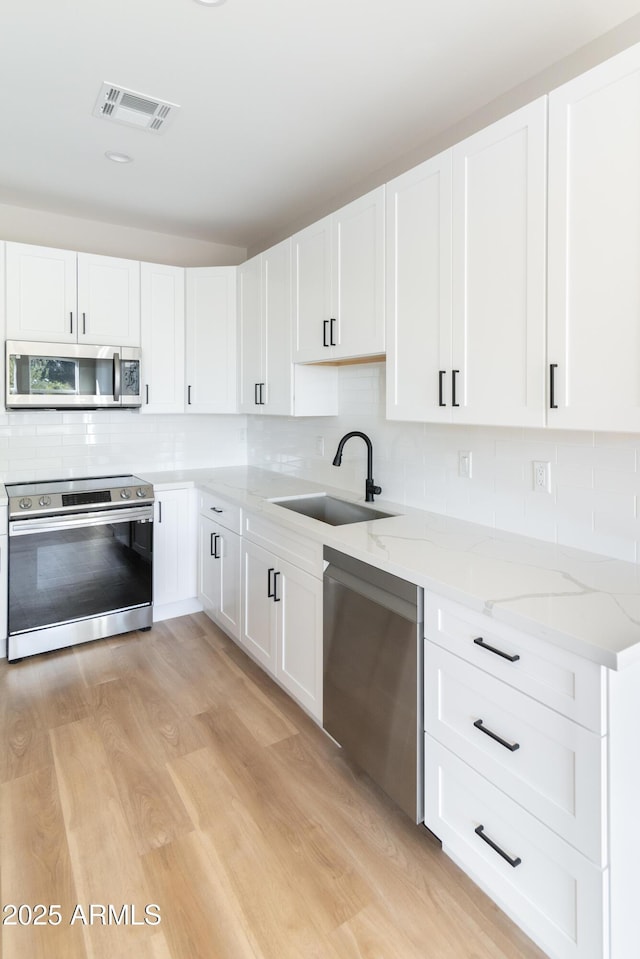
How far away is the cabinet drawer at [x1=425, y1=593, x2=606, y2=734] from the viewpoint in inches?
45.6

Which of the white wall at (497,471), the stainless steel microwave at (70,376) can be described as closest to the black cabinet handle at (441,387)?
the white wall at (497,471)

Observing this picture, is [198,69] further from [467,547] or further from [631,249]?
[467,547]

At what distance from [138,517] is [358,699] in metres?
1.87

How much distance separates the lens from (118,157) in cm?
262

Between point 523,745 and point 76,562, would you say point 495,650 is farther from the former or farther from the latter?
point 76,562

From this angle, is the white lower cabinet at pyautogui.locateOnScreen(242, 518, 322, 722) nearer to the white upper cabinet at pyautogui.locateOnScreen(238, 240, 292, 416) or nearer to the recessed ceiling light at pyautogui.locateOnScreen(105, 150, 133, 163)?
the white upper cabinet at pyautogui.locateOnScreen(238, 240, 292, 416)

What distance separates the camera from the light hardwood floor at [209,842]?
1.43 meters

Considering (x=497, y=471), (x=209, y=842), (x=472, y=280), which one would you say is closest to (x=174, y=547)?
(x=209, y=842)

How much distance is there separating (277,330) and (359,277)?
838 millimetres

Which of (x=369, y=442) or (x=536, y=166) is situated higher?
(x=536, y=166)

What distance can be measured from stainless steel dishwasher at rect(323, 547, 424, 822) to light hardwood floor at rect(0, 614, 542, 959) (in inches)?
7.4

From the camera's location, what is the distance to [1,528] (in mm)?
2844

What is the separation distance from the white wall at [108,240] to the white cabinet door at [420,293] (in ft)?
7.44

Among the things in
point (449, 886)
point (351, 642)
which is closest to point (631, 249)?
point (351, 642)
